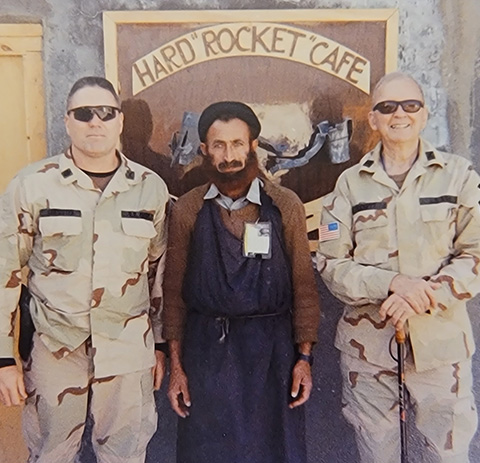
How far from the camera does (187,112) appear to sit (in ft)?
10.8

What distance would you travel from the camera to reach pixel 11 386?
8.50ft

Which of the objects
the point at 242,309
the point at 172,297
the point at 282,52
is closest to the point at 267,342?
the point at 242,309

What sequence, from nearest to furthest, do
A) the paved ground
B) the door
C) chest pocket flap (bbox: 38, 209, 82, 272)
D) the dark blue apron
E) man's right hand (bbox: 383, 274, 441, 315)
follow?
man's right hand (bbox: 383, 274, 441, 315)
chest pocket flap (bbox: 38, 209, 82, 272)
the dark blue apron
the door
the paved ground

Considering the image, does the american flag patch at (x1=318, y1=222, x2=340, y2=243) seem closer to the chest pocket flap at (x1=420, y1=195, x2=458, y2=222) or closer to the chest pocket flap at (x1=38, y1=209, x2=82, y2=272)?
the chest pocket flap at (x1=420, y1=195, x2=458, y2=222)

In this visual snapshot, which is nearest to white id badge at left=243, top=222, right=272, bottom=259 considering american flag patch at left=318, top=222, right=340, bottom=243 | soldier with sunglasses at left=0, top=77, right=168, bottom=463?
american flag patch at left=318, top=222, right=340, bottom=243

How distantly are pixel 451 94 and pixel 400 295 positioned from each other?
4.52 feet

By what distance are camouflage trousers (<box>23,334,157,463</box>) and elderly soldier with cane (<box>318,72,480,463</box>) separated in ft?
3.24

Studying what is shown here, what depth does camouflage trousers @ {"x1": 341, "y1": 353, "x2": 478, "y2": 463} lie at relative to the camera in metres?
2.65

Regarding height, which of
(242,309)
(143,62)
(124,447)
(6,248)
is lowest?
(124,447)

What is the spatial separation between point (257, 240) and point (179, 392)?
0.80 meters

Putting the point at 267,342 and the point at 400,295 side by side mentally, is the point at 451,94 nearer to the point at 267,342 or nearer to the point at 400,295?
the point at 400,295

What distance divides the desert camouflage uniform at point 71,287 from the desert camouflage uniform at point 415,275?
911 mm

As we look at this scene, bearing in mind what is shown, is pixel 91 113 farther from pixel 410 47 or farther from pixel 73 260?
pixel 410 47

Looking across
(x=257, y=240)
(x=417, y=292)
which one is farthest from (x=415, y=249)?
(x=257, y=240)
